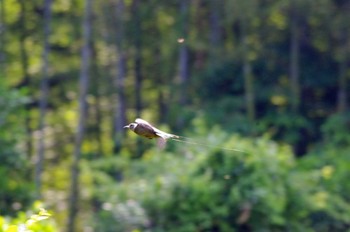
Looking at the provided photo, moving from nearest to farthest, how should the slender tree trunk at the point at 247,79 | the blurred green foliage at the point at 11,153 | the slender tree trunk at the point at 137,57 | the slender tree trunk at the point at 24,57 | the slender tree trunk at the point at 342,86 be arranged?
the blurred green foliage at the point at 11,153 → the slender tree trunk at the point at 247,79 → the slender tree trunk at the point at 342,86 → the slender tree trunk at the point at 24,57 → the slender tree trunk at the point at 137,57

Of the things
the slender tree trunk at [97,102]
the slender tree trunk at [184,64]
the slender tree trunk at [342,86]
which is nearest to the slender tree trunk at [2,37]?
the slender tree trunk at [97,102]

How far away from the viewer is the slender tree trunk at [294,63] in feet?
65.3

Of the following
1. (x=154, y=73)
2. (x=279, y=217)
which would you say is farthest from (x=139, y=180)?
(x=154, y=73)

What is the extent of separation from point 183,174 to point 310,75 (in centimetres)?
789

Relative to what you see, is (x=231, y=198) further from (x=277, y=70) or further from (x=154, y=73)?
(x=154, y=73)

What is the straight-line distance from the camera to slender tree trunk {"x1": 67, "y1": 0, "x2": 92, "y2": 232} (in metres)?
19.5

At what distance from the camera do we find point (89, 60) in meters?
20.8

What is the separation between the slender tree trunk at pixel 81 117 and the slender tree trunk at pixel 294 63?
13.7 ft

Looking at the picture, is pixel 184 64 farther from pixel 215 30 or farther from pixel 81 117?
Answer: pixel 81 117

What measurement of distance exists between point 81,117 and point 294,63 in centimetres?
464

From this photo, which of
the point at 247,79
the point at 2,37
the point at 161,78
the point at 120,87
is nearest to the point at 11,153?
the point at 2,37

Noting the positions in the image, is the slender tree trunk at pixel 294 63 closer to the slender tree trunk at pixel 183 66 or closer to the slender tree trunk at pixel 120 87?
the slender tree trunk at pixel 183 66

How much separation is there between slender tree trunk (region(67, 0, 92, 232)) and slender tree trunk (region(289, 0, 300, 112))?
13.7ft

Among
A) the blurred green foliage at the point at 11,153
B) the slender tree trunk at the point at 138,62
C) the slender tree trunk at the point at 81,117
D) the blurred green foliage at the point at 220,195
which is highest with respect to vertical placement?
the slender tree trunk at the point at 138,62
